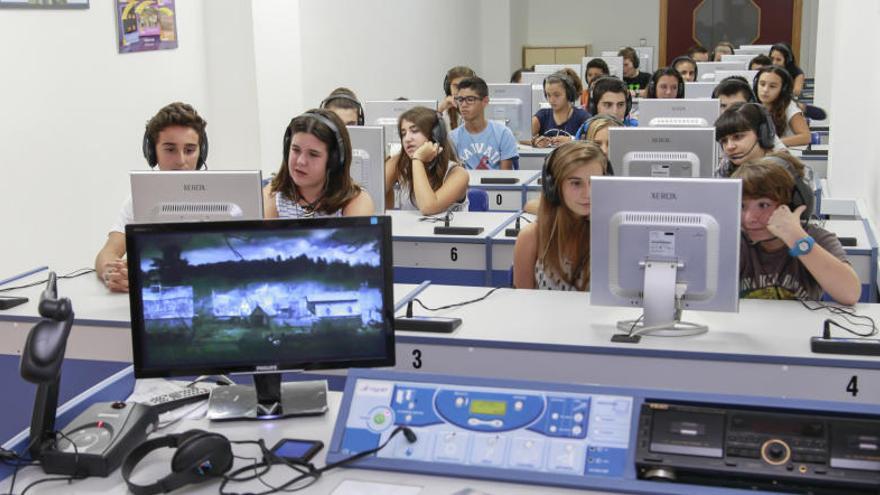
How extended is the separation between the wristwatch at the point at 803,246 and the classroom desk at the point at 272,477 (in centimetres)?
146

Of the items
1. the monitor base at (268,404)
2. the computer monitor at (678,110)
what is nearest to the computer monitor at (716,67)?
the computer monitor at (678,110)

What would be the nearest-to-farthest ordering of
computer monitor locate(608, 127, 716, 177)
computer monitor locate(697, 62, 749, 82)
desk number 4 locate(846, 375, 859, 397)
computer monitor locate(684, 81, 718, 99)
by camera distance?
desk number 4 locate(846, 375, 859, 397) → computer monitor locate(608, 127, 716, 177) → computer monitor locate(684, 81, 718, 99) → computer monitor locate(697, 62, 749, 82)

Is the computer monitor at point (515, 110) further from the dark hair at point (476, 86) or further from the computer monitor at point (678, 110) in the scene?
the computer monitor at point (678, 110)

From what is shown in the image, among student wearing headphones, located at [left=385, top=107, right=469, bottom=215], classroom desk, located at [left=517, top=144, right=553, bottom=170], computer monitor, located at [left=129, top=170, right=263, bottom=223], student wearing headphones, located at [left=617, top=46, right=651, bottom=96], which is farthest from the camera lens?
student wearing headphones, located at [left=617, top=46, right=651, bottom=96]

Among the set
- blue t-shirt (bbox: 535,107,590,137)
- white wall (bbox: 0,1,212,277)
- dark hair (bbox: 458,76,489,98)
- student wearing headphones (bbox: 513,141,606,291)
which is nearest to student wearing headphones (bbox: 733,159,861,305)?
student wearing headphones (bbox: 513,141,606,291)

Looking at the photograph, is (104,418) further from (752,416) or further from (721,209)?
(721,209)

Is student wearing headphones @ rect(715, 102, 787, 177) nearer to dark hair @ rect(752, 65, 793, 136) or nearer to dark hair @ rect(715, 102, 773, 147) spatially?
dark hair @ rect(715, 102, 773, 147)

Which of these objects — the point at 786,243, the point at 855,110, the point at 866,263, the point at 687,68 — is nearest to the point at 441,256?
the point at 866,263

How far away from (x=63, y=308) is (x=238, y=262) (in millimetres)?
379

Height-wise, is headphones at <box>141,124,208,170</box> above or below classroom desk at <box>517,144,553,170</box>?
above

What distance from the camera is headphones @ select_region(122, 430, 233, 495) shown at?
6.31ft

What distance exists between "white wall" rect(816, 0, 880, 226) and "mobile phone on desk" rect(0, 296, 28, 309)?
4.53 meters

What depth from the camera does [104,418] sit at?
2.15 m

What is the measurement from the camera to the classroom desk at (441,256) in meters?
4.53
